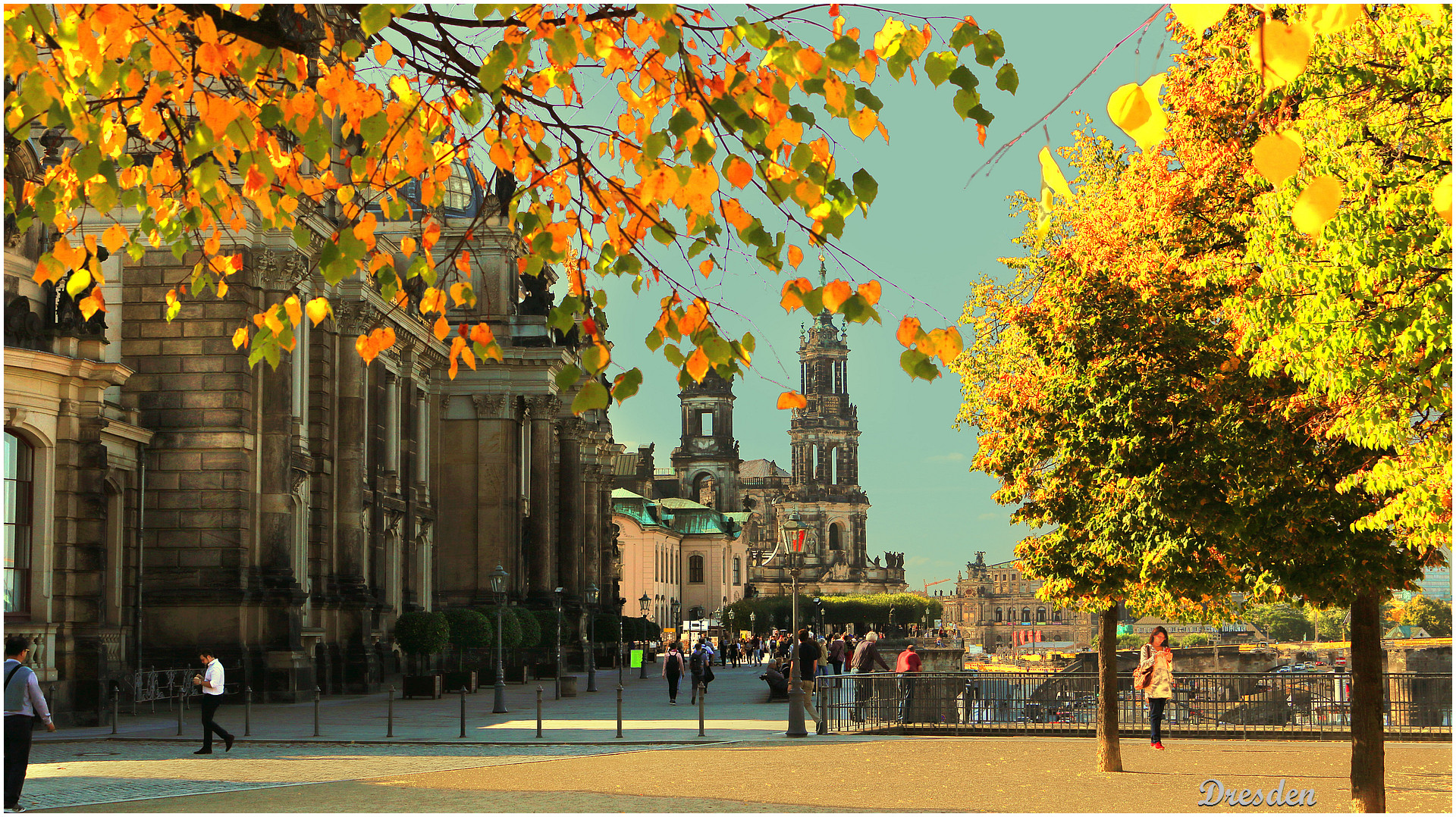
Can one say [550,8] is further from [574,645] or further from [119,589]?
[574,645]

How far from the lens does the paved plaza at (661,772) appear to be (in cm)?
1527

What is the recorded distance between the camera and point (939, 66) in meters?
6.97

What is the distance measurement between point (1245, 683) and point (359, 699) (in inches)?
868

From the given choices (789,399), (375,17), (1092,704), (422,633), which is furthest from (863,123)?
(422,633)

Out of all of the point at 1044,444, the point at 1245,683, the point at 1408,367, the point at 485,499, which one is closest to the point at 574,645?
the point at 485,499

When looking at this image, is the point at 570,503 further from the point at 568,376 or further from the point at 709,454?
the point at 709,454

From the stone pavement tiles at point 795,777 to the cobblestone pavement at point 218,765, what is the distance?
0.24 ft

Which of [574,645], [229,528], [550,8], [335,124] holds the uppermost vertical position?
[335,124]

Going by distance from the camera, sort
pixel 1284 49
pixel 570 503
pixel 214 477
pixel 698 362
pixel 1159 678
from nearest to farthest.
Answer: pixel 1284 49
pixel 698 362
pixel 1159 678
pixel 214 477
pixel 570 503

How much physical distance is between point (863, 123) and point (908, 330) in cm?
118

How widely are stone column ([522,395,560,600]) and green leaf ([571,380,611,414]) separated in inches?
2057

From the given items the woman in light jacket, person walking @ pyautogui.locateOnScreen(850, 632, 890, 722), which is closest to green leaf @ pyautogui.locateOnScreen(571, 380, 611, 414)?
the woman in light jacket

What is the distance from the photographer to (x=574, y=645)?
206 ft

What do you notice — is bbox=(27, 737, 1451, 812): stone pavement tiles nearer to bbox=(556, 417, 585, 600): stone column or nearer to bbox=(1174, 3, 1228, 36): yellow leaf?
bbox=(1174, 3, 1228, 36): yellow leaf
